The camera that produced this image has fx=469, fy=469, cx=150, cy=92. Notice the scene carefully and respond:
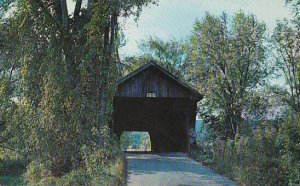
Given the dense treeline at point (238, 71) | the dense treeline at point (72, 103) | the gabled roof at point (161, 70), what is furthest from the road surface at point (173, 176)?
the dense treeline at point (238, 71)

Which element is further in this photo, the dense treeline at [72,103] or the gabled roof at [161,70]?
the gabled roof at [161,70]

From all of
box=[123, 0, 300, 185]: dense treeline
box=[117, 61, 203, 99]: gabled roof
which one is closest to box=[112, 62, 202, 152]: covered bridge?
box=[117, 61, 203, 99]: gabled roof

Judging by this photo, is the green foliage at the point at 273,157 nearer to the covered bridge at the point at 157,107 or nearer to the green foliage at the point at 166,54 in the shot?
the covered bridge at the point at 157,107

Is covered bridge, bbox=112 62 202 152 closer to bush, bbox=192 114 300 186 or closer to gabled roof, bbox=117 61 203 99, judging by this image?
gabled roof, bbox=117 61 203 99

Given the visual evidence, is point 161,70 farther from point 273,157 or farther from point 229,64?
point 229,64

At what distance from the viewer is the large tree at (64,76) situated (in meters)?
11.9

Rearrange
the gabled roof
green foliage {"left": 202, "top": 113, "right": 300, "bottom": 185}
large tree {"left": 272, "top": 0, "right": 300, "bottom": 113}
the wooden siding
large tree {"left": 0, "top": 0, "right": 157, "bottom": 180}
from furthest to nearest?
large tree {"left": 272, "top": 0, "right": 300, "bottom": 113}
the wooden siding
the gabled roof
large tree {"left": 0, "top": 0, "right": 157, "bottom": 180}
green foliage {"left": 202, "top": 113, "right": 300, "bottom": 185}

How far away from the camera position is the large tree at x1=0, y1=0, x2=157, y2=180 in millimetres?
11922

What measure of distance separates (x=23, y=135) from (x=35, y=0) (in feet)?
11.7

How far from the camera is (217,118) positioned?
127 ft

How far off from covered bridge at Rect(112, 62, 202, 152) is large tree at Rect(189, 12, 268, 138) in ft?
30.2

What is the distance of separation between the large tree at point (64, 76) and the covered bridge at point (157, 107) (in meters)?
10.2

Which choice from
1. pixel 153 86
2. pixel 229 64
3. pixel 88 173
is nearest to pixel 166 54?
pixel 229 64


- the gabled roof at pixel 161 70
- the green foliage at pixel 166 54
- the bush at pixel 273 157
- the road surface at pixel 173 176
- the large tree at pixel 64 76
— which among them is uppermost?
the green foliage at pixel 166 54
